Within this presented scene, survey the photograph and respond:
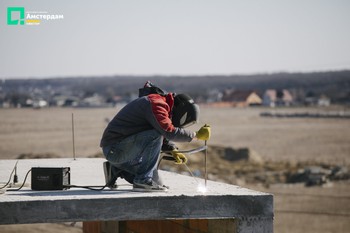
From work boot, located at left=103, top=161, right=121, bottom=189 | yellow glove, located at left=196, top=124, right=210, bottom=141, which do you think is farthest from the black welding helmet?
work boot, located at left=103, top=161, right=121, bottom=189

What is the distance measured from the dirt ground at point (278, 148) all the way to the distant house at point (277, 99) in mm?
50848

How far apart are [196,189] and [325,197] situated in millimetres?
13541

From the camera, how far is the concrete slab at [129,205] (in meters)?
6.59

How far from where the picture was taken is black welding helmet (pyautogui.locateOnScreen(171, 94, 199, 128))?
7410 mm

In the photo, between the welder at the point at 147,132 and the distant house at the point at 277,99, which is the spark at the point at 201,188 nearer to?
the welder at the point at 147,132

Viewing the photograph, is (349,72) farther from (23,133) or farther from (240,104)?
(23,133)

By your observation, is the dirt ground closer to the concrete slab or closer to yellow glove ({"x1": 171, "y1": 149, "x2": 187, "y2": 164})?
yellow glove ({"x1": 171, "y1": 149, "x2": 187, "y2": 164})

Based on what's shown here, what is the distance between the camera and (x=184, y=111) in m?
→ 7.42

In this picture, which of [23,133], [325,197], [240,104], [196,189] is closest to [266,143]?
[23,133]

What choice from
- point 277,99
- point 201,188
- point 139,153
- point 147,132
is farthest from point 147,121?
point 277,99

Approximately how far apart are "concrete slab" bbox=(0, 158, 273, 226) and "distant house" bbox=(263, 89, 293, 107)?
4523 inches

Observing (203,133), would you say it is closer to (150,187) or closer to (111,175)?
(150,187)

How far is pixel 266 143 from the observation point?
46250mm

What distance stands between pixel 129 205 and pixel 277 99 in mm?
124377
